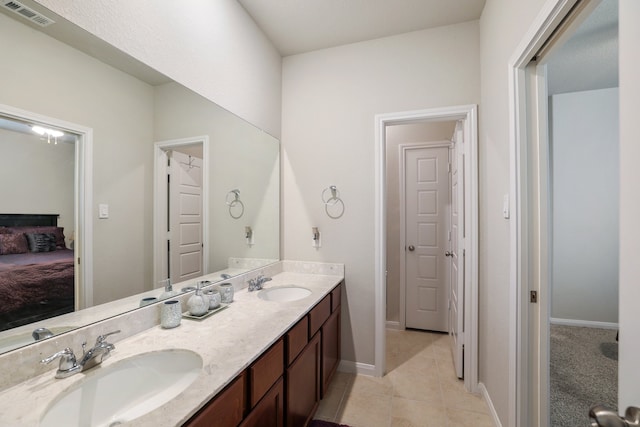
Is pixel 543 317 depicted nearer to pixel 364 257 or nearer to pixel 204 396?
pixel 364 257

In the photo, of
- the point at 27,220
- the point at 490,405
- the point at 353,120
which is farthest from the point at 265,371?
the point at 353,120

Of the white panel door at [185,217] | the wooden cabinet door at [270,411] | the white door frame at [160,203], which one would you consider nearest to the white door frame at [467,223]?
the wooden cabinet door at [270,411]

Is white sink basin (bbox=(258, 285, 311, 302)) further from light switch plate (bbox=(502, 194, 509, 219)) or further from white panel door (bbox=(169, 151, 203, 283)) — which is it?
light switch plate (bbox=(502, 194, 509, 219))

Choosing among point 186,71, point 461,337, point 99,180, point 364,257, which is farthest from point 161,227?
point 461,337

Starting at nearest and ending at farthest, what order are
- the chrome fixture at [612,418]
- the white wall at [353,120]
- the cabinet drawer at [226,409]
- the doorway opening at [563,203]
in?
the chrome fixture at [612,418]
the cabinet drawer at [226,409]
the doorway opening at [563,203]
the white wall at [353,120]

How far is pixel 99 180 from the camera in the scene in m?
1.12

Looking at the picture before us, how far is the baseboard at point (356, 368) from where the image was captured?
226 centimetres

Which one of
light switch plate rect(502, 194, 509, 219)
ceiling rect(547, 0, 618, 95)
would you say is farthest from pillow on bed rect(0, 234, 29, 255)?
ceiling rect(547, 0, 618, 95)

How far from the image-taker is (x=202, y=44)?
1.61m

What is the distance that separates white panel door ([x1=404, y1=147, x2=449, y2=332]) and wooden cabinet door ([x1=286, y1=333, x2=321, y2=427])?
1.82m

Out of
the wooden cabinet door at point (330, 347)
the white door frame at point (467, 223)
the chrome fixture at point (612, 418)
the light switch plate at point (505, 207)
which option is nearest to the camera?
the chrome fixture at point (612, 418)

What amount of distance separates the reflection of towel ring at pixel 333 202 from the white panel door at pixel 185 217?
3.47 feet

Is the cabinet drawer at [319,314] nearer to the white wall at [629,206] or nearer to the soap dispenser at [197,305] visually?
the soap dispenser at [197,305]

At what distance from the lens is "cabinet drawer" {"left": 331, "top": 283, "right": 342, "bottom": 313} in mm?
2076
